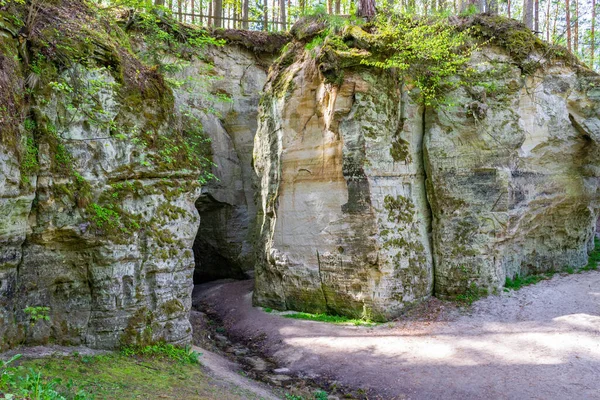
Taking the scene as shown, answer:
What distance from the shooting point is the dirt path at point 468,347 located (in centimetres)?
831

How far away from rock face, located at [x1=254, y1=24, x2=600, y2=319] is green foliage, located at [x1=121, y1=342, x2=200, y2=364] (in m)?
5.28

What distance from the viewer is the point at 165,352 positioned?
8453 mm

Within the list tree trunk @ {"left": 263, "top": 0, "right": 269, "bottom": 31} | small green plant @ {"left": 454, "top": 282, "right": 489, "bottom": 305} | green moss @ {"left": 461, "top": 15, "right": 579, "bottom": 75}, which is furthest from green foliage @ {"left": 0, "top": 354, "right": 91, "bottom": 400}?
tree trunk @ {"left": 263, "top": 0, "right": 269, "bottom": 31}

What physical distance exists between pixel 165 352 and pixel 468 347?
6.48 meters

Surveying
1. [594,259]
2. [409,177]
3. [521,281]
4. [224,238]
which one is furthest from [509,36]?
[224,238]

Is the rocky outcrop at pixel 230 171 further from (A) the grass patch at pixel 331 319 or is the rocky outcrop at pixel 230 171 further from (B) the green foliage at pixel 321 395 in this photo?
(B) the green foliage at pixel 321 395

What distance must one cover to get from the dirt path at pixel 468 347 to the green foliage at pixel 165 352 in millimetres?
2627

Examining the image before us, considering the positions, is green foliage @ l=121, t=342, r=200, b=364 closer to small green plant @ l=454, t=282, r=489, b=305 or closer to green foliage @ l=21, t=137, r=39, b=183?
green foliage @ l=21, t=137, r=39, b=183

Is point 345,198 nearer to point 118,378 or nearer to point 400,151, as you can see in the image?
point 400,151

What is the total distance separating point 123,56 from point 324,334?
8017 millimetres

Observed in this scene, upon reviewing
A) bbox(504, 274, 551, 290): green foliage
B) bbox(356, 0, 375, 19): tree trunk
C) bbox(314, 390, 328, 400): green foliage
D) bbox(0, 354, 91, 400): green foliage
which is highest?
bbox(356, 0, 375, 19): tree trunk

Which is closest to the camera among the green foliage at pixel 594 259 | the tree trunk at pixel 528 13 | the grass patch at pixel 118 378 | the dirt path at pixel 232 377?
the grass patch at pixel 118 378

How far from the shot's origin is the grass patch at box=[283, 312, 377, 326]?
39.7 ft

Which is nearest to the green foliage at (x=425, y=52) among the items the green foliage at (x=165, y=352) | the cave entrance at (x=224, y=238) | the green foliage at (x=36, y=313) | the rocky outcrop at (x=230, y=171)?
the rocky outcrop at (x=230, y=171)
